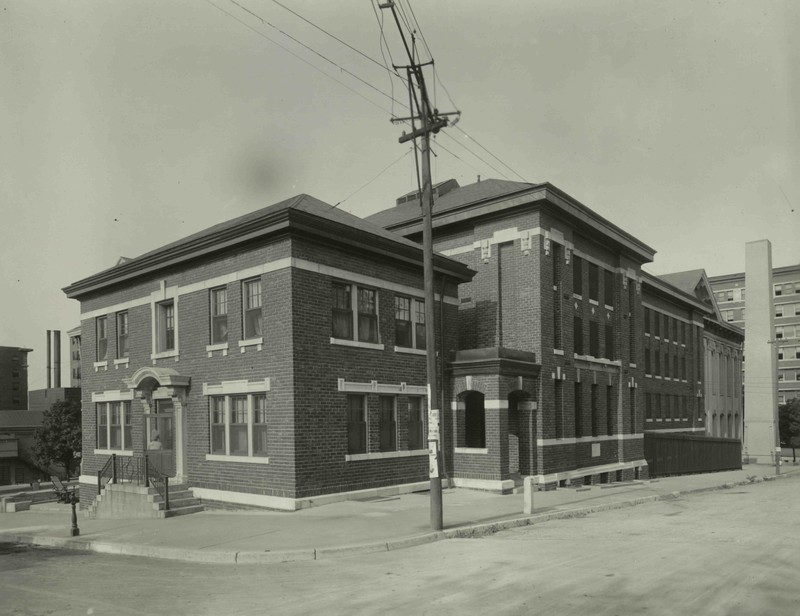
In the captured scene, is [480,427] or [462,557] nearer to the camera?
[462,557]

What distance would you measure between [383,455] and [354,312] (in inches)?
→ 158

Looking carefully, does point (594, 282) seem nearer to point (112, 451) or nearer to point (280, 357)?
point (280, 357)

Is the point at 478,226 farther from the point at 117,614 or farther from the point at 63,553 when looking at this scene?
the point at 117,614

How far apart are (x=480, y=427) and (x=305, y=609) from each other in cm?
1671

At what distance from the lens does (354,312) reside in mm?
19594

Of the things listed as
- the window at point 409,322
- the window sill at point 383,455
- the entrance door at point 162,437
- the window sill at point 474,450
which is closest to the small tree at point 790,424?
the window sill at point 474,450

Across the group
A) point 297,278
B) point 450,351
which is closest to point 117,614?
point 297,278

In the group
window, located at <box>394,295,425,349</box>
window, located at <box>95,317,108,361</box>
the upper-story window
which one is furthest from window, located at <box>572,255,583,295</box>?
window, located at <box>95,317,108,361</box>

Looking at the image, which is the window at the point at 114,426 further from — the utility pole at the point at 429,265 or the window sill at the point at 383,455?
the utility pole at the point at 429,265

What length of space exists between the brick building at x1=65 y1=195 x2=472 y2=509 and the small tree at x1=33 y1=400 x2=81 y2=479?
2628 centimetres

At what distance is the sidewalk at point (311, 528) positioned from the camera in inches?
494

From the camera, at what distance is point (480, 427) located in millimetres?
24531

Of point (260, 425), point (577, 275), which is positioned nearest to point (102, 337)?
point (260, 425)

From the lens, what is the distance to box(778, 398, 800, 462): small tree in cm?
6444
